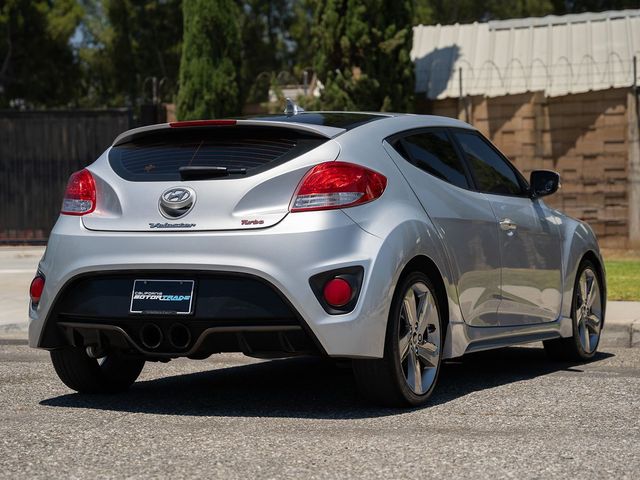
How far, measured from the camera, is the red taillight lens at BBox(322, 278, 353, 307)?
20.3 feet

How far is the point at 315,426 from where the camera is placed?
20.1 feet

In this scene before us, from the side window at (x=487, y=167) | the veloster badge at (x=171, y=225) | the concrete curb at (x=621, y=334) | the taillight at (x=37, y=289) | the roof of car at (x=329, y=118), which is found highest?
the roof of car at (x=329, y=118)

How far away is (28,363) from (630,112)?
37.4ft

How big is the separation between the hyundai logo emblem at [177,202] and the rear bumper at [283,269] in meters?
0.12

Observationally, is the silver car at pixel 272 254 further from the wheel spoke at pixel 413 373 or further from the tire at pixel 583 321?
the tire at pixel 583 321

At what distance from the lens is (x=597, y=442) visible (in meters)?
5.68

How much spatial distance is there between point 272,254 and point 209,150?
79cm

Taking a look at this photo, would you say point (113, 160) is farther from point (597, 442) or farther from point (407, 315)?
point (597, 442)

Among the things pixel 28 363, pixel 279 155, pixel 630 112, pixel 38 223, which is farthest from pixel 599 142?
pixel 279 155

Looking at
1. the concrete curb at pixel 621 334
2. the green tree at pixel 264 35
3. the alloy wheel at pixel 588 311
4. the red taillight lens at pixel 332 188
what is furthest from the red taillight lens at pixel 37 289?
the green tree at pixel 264 35

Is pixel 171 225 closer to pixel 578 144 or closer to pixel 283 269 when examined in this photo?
pixel 283 269

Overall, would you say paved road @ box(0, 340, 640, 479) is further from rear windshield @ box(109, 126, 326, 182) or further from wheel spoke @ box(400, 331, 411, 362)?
rear windshield @ box(109, 126, 326, 182)

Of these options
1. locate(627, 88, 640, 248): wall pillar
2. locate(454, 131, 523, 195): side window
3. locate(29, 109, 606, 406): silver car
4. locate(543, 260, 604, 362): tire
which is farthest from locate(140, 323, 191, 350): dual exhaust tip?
locate(627, 88, 640, 248): wall pillar

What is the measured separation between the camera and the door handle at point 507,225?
7.70 metres
